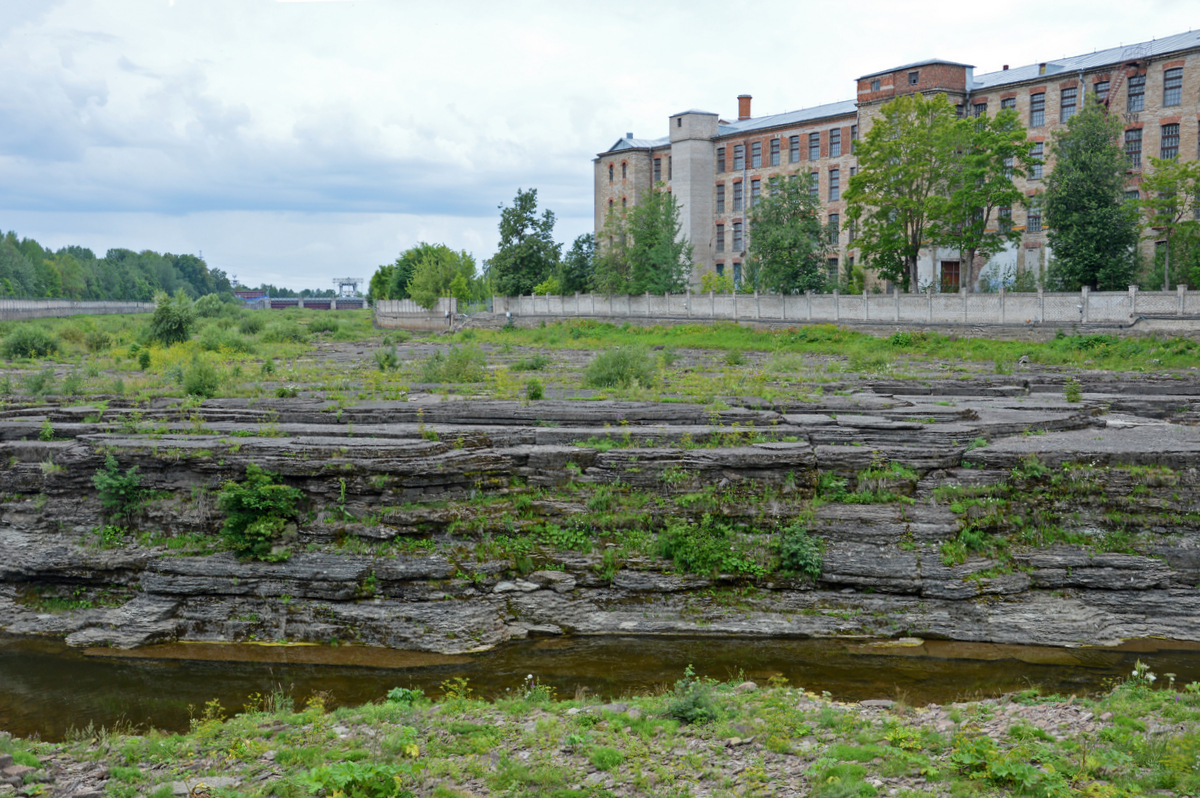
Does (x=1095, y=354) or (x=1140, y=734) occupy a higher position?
(x=1095, y=354)

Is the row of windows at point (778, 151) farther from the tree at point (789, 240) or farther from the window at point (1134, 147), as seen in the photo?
the window at point (1134, 147)

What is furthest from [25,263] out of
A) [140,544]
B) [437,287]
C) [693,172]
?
[140,544]

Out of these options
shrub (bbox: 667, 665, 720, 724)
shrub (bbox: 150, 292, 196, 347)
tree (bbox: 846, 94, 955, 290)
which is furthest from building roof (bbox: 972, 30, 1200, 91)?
shrub (bbox: 667, 665, 720, 724)

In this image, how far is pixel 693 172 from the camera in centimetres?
6806

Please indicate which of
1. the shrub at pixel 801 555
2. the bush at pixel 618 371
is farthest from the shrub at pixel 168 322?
the shrub at pixel 801 555

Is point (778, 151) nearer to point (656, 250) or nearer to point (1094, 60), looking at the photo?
point (656, 250)

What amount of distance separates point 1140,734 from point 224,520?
14.8 m

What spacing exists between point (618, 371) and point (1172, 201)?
30.5 meters

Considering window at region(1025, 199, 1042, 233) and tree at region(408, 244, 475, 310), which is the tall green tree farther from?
tree at region(408, 244, 475, 310)

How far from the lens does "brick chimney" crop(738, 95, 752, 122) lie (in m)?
72.6

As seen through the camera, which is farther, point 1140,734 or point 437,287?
point 437,287

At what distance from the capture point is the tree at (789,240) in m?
49.4

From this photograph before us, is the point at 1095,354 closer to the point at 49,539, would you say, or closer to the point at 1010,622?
the point at 1010,622

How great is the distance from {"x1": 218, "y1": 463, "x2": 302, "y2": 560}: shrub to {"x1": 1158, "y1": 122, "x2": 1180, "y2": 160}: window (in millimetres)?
50040
